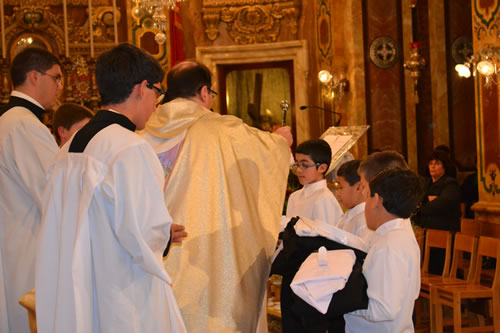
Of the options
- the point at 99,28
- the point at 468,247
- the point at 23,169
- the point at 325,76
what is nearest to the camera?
the point at 23,169

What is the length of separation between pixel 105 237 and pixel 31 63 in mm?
1923

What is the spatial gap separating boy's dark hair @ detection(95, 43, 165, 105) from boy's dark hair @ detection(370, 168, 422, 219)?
1.17m

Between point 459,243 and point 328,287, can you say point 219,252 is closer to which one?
point 328,287

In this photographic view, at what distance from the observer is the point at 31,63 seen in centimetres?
405

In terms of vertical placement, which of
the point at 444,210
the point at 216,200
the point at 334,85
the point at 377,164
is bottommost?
the point at 444,210

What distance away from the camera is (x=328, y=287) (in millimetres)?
2789

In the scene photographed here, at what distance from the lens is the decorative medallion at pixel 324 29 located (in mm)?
12023

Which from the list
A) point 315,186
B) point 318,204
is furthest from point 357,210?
point 315,186

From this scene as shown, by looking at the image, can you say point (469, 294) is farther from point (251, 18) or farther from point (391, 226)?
point (251, 18)

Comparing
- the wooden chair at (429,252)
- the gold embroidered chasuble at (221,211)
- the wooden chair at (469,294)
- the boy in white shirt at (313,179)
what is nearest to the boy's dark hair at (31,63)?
the gold embroidered chasuble at (221,211)

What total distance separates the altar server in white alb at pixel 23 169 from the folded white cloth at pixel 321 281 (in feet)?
5.46

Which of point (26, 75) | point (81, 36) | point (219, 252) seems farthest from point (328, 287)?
point (81, 36)

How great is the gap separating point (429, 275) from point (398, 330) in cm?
375

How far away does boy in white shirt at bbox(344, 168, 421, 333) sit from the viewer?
9.68ft
